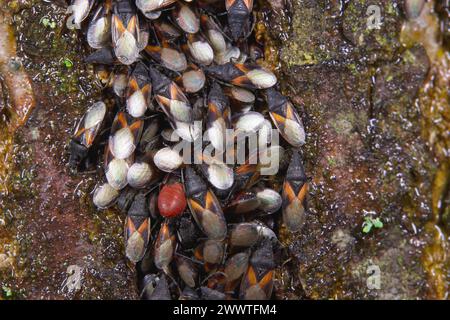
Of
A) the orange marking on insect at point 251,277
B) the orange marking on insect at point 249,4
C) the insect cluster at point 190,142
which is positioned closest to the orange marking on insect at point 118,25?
the insect cluster at point 190,142

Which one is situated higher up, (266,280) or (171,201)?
(171,201)

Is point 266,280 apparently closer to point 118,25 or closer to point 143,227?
point 143,227

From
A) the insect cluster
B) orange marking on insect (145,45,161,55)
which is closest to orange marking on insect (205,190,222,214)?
the insect cluster

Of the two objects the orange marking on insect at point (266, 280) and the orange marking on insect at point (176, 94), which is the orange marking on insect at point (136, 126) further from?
the orange marking on insect at point (266, 280)

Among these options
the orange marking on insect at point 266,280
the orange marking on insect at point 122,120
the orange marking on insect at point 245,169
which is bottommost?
the orange marking on insect at point 266,280

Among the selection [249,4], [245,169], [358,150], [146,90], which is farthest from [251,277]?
[249,4]

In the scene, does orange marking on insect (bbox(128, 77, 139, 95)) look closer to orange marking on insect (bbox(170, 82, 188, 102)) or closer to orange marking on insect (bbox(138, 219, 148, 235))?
orange marking on insect (bbox(170, 82, 188, 102))
